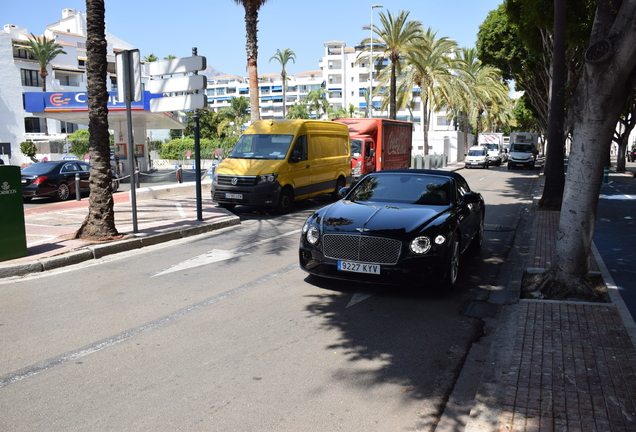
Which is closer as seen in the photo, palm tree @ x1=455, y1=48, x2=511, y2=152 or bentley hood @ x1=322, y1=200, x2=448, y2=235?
bentley hood @ x1=322, y1=200, x2=448, y2=235

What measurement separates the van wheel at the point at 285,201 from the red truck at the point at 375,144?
5.32m

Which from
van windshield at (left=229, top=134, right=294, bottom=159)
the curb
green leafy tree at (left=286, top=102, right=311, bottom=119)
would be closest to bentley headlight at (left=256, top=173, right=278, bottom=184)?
van windshield at (left=229, top=134, right=294, bottom=159)

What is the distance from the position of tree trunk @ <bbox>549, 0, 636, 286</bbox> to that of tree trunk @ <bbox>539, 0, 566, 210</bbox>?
23.6ft

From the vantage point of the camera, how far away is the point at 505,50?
2816 cm

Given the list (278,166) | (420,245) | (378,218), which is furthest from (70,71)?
(420,245)

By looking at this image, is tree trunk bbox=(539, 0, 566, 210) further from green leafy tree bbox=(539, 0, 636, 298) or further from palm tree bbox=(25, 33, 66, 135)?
palm tree bbox=(25, 33, 66, 135)

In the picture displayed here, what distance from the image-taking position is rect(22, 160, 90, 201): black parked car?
17.0 meters

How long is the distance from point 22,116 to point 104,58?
160ft

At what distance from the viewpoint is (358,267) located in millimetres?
6473

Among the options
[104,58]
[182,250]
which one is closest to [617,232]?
[182,250]

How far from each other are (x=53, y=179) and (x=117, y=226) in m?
7.41

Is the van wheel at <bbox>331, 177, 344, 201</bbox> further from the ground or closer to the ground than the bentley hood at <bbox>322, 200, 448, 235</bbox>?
closer to the ground

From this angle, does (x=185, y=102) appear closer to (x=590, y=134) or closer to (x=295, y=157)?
(x=295, y=157)

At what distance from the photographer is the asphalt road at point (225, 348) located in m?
3.81
